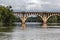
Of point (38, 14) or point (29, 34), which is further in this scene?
point (38, 14)

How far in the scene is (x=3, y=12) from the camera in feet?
328

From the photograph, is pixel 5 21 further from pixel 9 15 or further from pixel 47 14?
pixel 47 14

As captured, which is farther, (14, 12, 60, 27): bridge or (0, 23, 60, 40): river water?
(14, 12, 60, 27): bridge

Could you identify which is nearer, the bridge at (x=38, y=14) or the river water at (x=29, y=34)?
the river water at (x=29, y=34)

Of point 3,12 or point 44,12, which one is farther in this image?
point 44,12

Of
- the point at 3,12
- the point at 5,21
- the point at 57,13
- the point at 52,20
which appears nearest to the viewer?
the point at 3,12

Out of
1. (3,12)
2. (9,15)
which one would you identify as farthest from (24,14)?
(3,12)

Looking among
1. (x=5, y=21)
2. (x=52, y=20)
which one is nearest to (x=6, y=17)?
(x=5, y=21)

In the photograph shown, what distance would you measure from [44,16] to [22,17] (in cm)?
1201

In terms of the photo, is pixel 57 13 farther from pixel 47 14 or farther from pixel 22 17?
pixel 22 17

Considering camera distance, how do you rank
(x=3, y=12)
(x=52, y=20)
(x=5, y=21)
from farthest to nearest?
(x=52, y=20) < (x=5, y=21) < (x=3, y=12)

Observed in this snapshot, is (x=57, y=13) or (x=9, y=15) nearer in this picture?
(x=9, y=15)

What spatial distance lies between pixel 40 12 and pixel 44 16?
3.29m

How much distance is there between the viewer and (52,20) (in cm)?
18238
